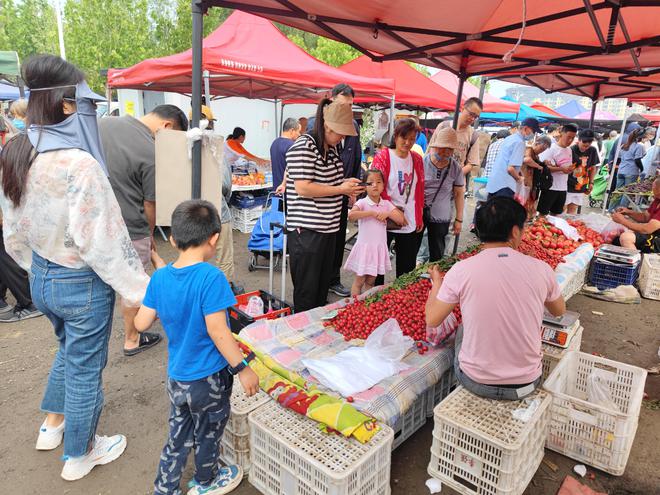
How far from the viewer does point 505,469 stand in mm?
2246

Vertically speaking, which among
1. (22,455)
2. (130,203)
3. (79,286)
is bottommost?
(22,455)

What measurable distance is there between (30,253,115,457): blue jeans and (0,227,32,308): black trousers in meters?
2.71

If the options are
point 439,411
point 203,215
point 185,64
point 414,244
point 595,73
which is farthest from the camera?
point 595,73

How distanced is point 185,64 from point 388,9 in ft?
11.1

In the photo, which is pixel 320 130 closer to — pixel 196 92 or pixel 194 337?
pixel 196 92

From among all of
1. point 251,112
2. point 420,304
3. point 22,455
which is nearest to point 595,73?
point 420,304

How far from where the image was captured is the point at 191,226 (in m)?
1.95

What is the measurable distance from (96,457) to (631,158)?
13.6 m

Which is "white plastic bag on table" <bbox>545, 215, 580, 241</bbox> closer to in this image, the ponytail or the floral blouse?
the ponytail

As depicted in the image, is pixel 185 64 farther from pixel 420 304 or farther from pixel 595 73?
pixel 595 73

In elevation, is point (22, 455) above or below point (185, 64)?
below

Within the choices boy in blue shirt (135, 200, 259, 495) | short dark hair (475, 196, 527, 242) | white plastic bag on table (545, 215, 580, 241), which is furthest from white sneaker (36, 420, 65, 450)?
white plastic bag on table (545, 215, 580, 241)

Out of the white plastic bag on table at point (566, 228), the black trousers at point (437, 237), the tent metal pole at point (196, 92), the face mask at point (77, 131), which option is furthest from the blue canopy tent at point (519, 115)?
the face mask at point (77, 131)

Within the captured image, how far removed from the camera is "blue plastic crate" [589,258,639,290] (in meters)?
5.82
